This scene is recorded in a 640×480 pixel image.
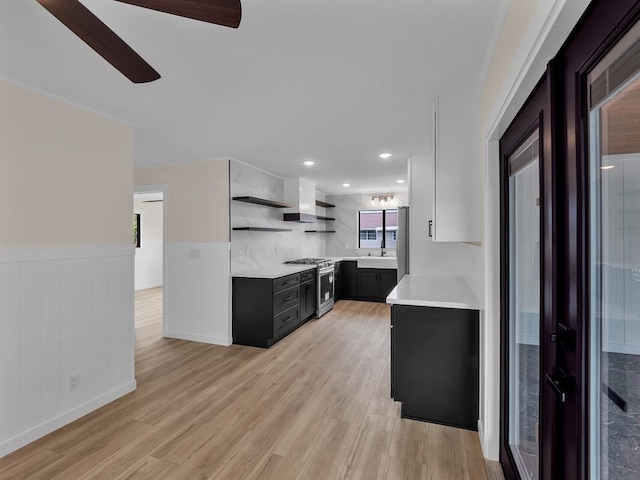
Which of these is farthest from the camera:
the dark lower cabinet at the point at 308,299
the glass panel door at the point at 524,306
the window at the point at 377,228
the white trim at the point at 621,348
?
the window at the point at 377,228

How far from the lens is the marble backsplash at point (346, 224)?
292 inches

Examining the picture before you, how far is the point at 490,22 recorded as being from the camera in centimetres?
151

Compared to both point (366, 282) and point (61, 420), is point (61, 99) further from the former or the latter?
point (366, 282)

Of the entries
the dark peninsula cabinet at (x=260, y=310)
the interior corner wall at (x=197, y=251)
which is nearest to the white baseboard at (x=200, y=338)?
the interior corner wall at (x=197, y=251)

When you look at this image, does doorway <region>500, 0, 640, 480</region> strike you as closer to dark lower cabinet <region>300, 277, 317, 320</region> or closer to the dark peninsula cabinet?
the dark peninsula cabinet

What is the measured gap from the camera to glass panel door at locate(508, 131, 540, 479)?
131 cm

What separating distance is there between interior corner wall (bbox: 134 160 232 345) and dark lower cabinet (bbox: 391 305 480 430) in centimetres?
241

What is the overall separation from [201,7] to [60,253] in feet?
7.15

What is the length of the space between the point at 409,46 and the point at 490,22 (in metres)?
0.38

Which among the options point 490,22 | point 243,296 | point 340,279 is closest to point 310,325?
point 243,296

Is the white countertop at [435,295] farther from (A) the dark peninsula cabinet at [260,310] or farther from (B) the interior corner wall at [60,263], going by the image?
(B) the interior corner wall at [60,263]

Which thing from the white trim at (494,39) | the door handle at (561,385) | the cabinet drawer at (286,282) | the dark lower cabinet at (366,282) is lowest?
the dark lower cabinet at (366,282)

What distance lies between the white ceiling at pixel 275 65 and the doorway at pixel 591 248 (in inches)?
29.5

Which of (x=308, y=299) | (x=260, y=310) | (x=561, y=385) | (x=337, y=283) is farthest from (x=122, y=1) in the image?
(x=337, y=283)
